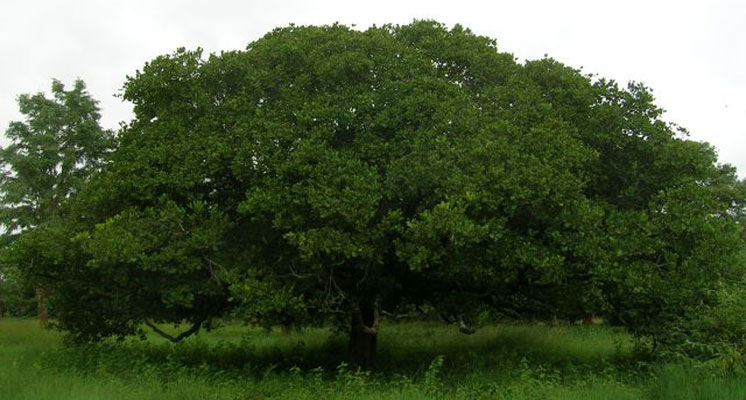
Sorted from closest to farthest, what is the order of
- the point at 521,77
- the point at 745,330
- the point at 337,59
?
the point at 745,330
the point at 337,59
the point at 521,77

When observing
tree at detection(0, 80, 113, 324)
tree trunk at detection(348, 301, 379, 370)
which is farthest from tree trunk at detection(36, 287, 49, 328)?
tree trunk at detection(348, 301, 379, 370)

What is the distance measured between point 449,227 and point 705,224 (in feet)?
15.4

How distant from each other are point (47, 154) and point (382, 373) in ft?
70.8

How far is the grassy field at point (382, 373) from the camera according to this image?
771cm

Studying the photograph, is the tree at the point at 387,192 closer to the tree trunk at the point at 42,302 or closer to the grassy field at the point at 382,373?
the grassy field at the point at 382,373

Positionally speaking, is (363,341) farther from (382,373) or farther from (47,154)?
(47,154)

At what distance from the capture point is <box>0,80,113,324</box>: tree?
26.4 meters

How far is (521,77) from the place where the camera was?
36.9 feet

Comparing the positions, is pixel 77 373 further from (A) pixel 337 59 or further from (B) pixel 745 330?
(B) pixel 745 330

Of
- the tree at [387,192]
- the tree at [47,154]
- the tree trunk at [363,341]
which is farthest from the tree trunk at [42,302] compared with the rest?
the tree trunk at [363,341]

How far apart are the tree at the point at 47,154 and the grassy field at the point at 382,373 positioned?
34.9 feet

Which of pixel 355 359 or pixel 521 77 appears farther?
pixel 355 359

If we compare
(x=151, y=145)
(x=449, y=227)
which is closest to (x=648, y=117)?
(x=449, y=227)

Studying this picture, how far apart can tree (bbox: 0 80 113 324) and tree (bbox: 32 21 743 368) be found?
655 inches
